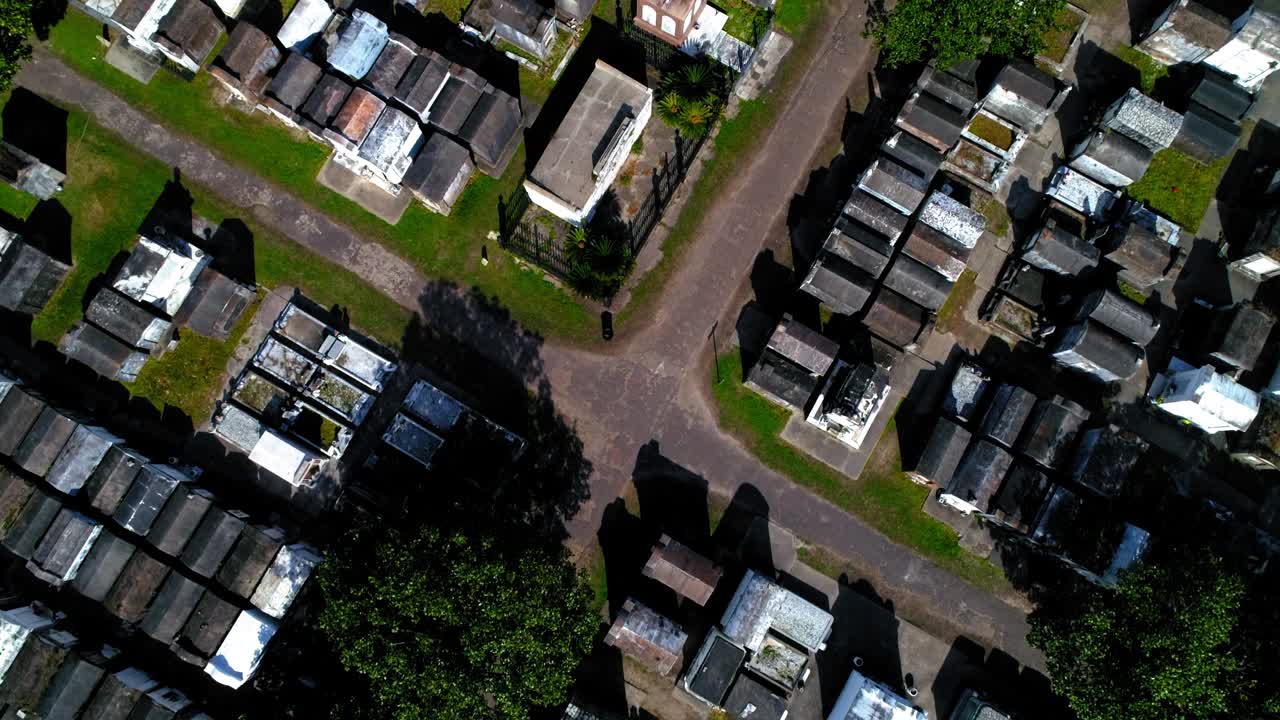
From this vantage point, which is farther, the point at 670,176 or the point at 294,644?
the point at 670,176

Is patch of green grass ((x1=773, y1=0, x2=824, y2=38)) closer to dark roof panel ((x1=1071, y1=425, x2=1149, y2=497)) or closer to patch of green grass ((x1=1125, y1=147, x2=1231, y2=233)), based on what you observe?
patch of green grass ((x1=1125, y1=147, x2=1231, y2=233))

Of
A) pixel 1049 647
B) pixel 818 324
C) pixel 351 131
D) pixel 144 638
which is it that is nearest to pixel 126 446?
pixel 144 638

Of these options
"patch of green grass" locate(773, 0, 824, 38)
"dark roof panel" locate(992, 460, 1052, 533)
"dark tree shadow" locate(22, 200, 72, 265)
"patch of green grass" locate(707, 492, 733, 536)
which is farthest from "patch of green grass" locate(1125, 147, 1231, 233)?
"dark tree shadow" locate(22, 200, 72, 265)

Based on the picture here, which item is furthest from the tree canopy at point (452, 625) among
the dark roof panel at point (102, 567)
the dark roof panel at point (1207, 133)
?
the dark roof panel at point (1207, 133)

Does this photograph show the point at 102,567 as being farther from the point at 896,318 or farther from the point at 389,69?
the point at 896,318

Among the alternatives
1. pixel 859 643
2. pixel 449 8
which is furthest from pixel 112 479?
pixel 859 643

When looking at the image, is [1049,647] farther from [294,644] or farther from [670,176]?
[294,644]

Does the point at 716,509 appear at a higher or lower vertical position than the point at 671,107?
lower
